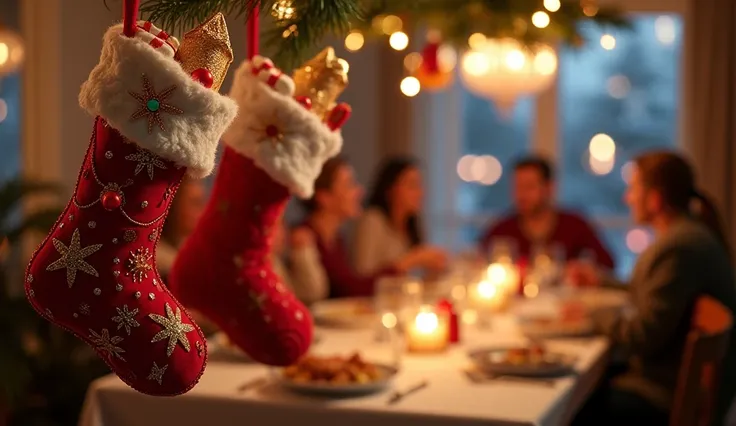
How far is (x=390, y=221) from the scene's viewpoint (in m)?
4.82

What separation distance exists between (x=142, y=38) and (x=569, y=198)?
16.7 feet

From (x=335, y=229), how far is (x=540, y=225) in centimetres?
116

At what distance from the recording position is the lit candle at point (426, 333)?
2.65 m

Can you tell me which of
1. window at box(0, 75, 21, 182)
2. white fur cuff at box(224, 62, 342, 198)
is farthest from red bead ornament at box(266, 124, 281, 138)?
window at box(0, 75, 21, 182)

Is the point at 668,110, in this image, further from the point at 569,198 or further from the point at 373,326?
the point at 373,326

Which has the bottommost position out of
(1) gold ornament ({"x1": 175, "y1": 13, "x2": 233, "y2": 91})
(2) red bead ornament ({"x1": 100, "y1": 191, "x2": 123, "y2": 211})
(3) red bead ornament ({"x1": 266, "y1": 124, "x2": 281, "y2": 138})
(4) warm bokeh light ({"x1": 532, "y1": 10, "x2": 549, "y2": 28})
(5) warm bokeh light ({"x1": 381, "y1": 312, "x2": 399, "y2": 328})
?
(5) warm bokeh light ({"x1": 381, "y1": 312, "x2": 399, "y2": 328})

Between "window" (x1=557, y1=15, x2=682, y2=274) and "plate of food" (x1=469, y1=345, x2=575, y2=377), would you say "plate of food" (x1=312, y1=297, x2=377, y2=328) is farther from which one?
"window" (x1=557, y1=15, x2=682, y2=274)

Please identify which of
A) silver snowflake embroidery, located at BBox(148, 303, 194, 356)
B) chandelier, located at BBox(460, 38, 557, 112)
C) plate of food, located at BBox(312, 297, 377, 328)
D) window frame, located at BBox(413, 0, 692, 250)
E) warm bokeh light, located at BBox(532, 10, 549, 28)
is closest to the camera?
silver snowflake embroidery, located at BBox(148, 303, 194, 356)

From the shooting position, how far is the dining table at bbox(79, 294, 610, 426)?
203 centimetres

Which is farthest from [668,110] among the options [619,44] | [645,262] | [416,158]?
[645,262]

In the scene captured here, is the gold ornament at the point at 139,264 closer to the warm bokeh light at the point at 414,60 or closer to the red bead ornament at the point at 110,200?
the red bead ornament at the point at 110,200

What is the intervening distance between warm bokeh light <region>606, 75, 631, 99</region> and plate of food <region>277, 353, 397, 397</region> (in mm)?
4295

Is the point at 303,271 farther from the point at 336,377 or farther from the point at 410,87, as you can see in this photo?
the point at 336,377

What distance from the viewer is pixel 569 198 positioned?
6.19 meters
